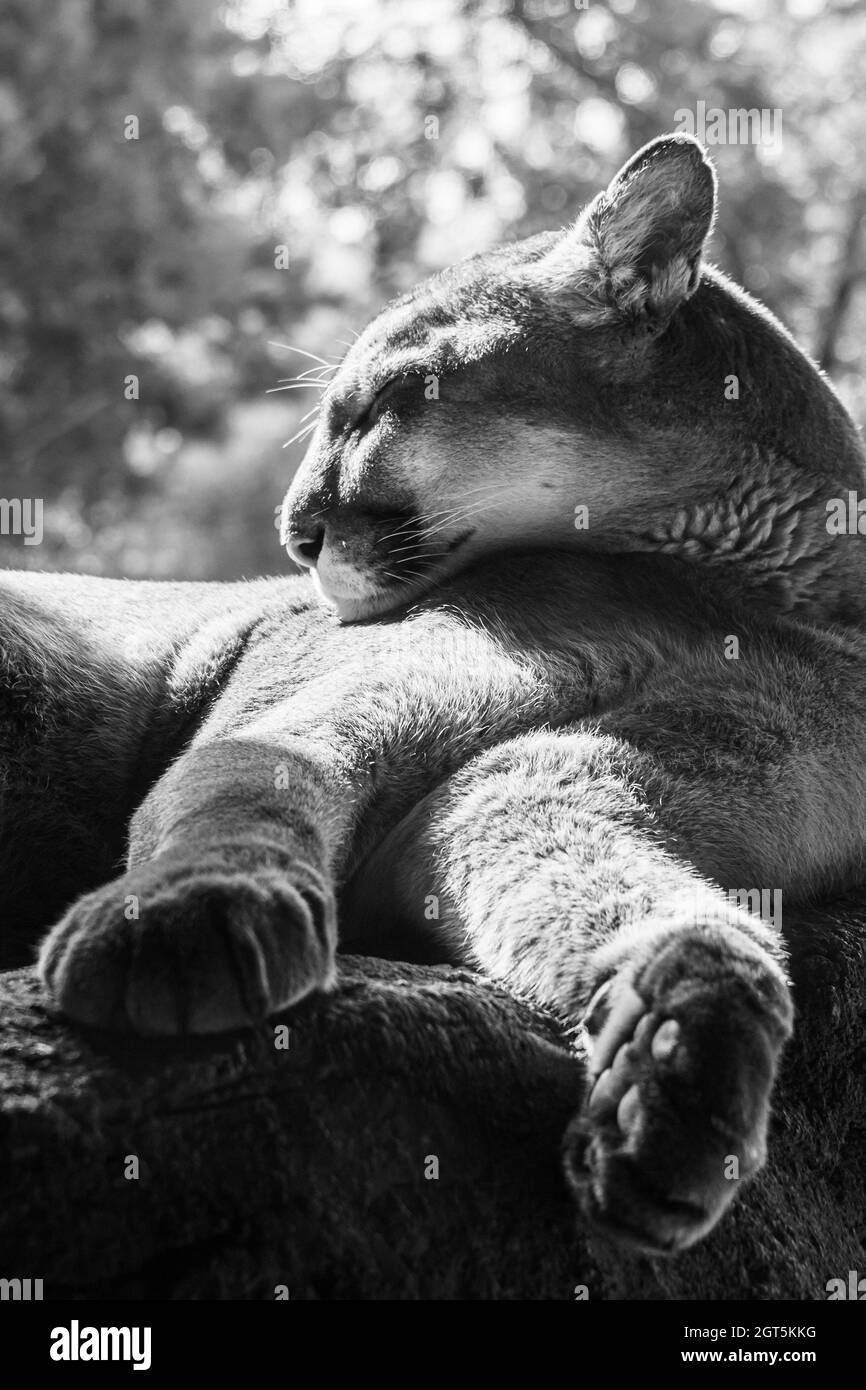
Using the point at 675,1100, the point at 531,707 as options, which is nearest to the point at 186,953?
the point at 675,1100

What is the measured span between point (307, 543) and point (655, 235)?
1.32 meters

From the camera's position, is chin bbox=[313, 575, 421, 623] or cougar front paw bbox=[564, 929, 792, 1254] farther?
chin bbox=[313, 575, 421, 623]

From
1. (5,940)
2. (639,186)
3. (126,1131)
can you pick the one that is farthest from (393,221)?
(126,1131)

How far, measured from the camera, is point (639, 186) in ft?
13.0

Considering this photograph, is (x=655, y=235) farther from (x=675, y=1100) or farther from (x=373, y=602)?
(x=675, y=1100)

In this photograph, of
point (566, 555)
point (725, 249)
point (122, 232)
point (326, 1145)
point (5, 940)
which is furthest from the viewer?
point (725, 249)

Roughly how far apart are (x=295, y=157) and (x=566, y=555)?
530 inches

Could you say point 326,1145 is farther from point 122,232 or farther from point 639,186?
point 122,232

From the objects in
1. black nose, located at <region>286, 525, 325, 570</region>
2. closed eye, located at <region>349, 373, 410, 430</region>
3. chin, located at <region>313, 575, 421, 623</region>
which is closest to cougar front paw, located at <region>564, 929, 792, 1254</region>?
chin, located at <region>313, 575, 421, 623</region>

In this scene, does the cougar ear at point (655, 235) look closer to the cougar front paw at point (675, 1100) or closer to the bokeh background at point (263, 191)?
the cougar front paw at point (675, 1100)

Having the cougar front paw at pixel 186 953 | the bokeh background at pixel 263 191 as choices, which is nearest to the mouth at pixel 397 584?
the cougar front paw at pixel 186 953

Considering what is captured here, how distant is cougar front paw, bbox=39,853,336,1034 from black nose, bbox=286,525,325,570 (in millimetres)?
1755

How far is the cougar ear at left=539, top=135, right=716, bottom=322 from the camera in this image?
393cm

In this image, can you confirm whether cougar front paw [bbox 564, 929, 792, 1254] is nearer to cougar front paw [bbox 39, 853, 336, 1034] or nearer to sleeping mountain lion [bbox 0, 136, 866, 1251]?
sleeping mountain lion [bbox 0, 136, 866, 1251]
